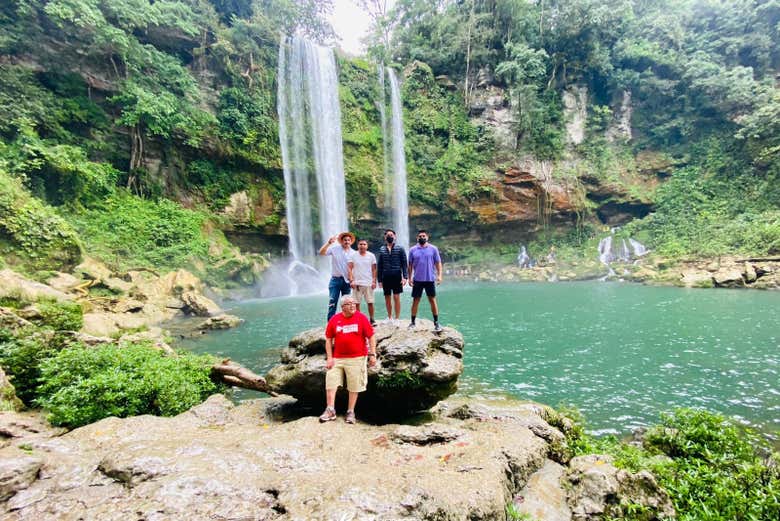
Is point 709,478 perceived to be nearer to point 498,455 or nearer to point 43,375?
point 498,455

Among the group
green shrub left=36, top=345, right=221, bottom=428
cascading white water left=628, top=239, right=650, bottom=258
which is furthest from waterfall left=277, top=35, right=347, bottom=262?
cascading white water left=628, top=239, right=650, bottom=258

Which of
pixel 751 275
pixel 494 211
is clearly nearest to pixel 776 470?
pixel 751 275

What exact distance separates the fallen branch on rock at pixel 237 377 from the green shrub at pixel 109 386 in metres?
0.56

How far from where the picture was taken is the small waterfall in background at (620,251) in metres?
28.6

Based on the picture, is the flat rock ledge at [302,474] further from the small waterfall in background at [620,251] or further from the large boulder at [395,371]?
the small waterfall in background at [620,251]

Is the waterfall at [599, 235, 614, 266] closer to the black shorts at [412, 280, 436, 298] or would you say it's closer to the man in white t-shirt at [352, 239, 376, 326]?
the black shorts at [412, 280, 436, 298]

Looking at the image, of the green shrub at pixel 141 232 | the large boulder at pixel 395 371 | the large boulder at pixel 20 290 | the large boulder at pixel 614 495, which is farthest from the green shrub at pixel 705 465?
the green shrub at pixel 141 232

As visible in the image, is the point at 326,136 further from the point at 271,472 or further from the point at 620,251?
the point at 620,251

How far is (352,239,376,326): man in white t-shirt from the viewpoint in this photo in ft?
18.5

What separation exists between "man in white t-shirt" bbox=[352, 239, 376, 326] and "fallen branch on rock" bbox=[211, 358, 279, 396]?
2.55 metres

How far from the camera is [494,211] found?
98.2 ft

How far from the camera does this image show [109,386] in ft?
15.3

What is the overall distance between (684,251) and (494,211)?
1368 centimetres

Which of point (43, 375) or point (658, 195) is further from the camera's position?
point (658, 195)
